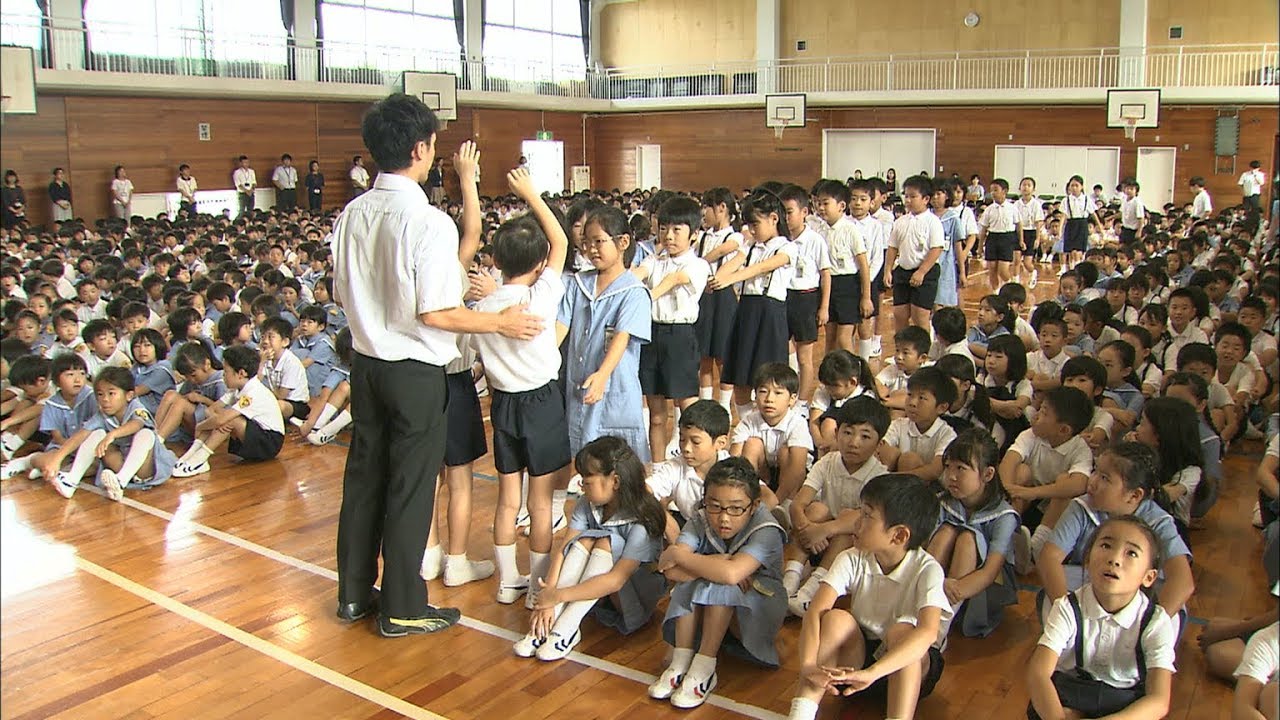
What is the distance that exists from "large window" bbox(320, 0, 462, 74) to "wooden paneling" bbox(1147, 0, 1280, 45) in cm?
1410

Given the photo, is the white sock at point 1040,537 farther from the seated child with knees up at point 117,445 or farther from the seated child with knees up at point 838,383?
the seated child with knees up at point 117,445

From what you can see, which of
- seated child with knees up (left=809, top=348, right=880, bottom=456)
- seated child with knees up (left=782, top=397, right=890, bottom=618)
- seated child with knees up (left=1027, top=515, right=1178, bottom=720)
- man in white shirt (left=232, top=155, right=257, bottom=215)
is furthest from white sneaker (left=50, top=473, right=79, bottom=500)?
man in white shirt (left=232, top=155, right=257, bottom=215)

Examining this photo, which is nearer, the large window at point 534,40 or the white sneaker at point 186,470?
the white sneaker at point 186,470

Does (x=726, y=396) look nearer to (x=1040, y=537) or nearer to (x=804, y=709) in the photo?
(x=1040, y=537)

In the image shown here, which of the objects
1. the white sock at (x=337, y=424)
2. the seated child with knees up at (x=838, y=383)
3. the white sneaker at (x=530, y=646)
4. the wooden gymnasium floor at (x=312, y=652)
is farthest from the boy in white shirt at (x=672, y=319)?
the white sock at (x=337, y=424)

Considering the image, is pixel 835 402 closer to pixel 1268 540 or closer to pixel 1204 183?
pixel 1268 540

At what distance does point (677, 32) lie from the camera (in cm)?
2770

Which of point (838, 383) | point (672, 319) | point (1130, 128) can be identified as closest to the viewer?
point (838, 383)

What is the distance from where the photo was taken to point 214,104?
1905 centimetres

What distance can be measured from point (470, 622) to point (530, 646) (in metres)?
0.41

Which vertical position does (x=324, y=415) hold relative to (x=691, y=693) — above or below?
above

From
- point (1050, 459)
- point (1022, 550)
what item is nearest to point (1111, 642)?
point (1022, 550)

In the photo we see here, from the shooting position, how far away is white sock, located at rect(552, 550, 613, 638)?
3805mm

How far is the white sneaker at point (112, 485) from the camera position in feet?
18.5
